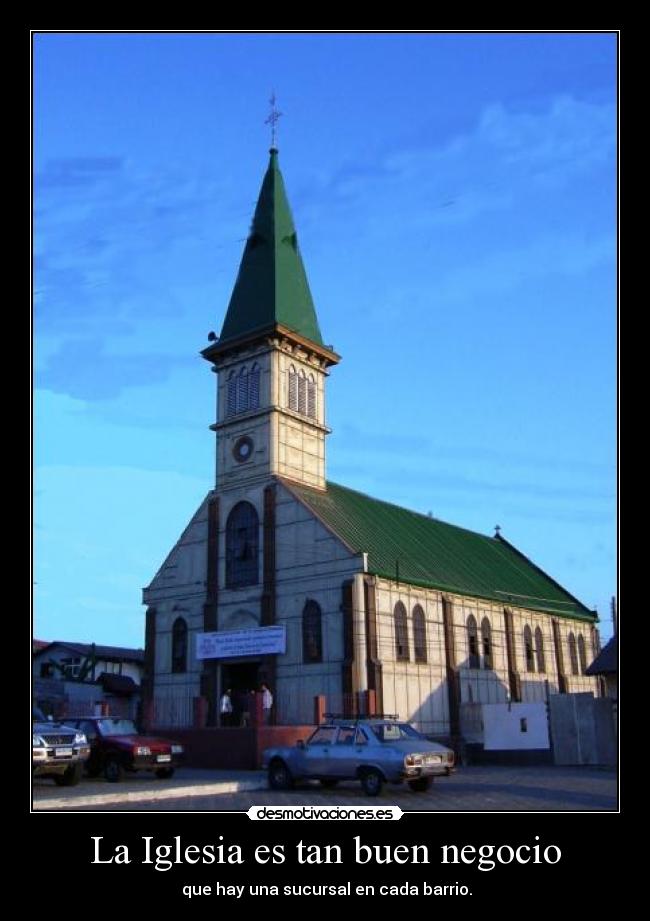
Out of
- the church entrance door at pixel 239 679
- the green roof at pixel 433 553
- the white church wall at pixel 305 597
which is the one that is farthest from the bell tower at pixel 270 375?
the church entrance door at pixel 239 679

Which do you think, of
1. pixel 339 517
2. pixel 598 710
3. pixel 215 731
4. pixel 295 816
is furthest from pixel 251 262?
pixel 295 816

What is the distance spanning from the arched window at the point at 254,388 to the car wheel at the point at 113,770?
21090mm

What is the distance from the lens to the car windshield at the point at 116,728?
25.9 meters

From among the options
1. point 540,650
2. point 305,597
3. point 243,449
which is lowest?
point 540,650

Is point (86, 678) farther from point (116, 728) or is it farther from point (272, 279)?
point (116, 728)

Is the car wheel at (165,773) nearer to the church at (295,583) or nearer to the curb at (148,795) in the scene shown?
the curb at (148,795)

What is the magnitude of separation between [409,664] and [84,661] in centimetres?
3119

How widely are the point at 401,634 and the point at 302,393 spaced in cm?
1288

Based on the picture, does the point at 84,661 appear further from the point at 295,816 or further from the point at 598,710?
the point at 295,816

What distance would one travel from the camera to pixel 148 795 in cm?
1953

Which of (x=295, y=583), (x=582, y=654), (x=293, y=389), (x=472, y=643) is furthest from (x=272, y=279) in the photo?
(x=582, y=654)

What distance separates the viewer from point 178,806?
1791 centimetres

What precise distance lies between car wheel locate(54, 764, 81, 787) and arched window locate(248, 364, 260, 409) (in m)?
23.0

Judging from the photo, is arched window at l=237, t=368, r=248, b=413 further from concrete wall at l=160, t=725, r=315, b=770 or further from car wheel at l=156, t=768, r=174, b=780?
car wheel at l=156, t=768, r=174, b=780
